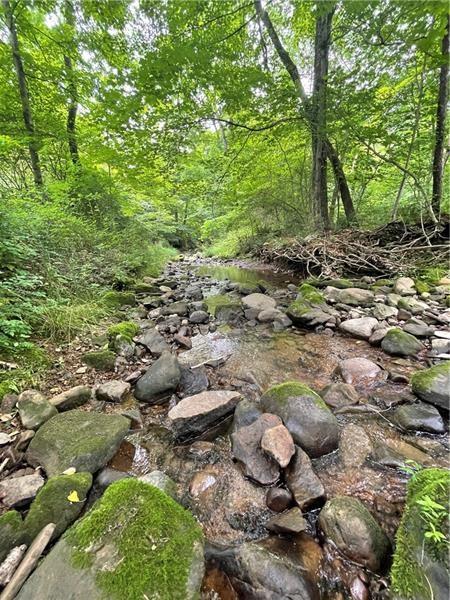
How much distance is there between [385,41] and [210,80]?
3415mm

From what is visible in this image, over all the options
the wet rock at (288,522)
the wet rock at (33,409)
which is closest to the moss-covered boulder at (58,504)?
the wet rock at (33,409)

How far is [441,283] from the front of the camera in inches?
186

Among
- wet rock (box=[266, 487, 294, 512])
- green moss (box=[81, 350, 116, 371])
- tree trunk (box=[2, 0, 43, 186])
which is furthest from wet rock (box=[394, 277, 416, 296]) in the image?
tree trunk (box=[2, 0, 43, 186])

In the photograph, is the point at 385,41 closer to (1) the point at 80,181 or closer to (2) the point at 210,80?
(2) the point at 210,80

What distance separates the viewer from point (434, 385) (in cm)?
218

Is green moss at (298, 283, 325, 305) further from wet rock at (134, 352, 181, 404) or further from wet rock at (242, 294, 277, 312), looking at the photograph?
wet rock at (134, 352, 181, 404)

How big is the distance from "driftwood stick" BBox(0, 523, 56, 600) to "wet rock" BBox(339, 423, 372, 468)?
69.7 inches

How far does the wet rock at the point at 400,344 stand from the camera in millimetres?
3023

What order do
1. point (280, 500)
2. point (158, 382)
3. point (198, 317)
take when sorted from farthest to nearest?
1. point (198, 317)
2. point (158, 382)
3. point (280, 500)

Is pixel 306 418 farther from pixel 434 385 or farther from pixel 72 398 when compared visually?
pixel 72 398

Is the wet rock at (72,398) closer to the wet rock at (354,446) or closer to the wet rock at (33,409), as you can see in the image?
the wet rock at (33,409)

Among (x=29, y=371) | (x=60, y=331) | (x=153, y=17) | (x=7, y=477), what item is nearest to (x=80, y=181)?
(x=153, y=17)

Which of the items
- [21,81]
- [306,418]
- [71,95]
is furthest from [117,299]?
[71,95]

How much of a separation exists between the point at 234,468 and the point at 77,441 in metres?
1.13
